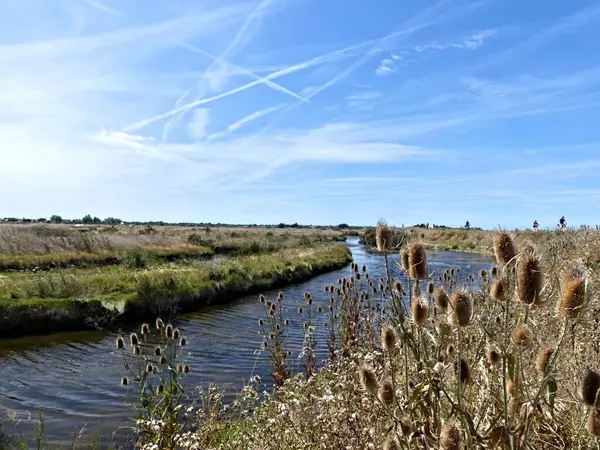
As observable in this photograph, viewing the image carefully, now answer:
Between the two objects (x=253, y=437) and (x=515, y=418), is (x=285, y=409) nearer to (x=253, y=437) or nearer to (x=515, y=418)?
(x=253, y=437)

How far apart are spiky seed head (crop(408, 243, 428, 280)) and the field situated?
31.8 ft

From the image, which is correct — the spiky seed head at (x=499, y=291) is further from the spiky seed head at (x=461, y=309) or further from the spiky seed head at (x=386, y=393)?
the spiky seed head at (x=386, y=393)

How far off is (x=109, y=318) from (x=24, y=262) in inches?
385

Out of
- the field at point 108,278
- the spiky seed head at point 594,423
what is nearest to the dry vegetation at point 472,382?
the spiky seed head at point 594,423

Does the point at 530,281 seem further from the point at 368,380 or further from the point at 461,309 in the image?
the point at 368,380

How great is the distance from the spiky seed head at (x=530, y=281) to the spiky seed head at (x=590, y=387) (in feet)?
1.07

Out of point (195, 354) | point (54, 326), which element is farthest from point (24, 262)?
point (195, 354)

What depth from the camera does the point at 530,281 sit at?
1807 mm

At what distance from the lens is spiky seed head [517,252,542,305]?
5.89ft

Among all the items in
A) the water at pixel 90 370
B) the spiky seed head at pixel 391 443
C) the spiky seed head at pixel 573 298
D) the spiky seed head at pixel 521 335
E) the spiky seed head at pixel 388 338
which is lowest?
the water at pixel 90 370

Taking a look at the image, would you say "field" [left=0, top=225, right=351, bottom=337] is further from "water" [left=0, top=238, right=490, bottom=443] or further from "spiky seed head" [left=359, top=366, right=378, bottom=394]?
"spiky seed head" [left=359, top=366, right=378, bottom=394]

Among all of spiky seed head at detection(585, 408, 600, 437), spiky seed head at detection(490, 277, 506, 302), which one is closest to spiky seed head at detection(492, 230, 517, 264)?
spiky seed head at detection(490, 277, 506, 302)

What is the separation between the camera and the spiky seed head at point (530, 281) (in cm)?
179

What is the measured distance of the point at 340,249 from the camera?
44.6 meters
